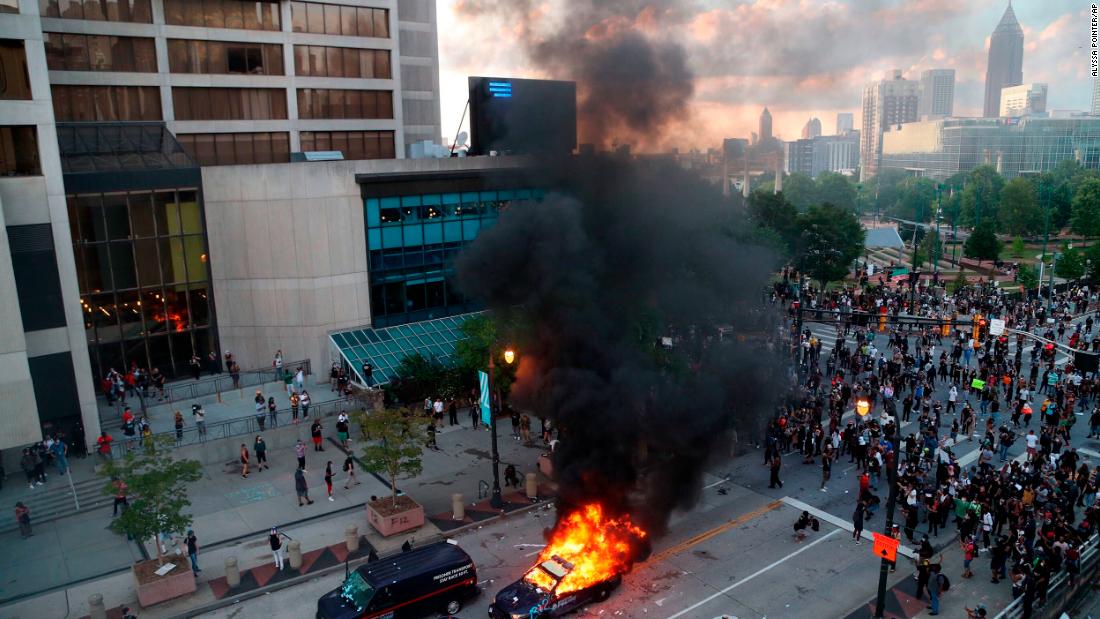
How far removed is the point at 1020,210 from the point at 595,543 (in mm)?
76921

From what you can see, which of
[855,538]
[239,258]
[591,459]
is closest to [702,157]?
[591,459]

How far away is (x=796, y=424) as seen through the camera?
24.6 metres

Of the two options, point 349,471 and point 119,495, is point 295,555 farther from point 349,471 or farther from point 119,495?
point 119,495

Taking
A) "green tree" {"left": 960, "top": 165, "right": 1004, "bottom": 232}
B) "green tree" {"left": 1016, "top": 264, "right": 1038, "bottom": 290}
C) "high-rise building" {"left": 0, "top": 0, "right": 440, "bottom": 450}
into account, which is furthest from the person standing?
"green tree" {"left": 960, "top": 165, "right": 1004, "bottom": 232}

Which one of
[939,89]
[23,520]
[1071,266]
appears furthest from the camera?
[939,89]

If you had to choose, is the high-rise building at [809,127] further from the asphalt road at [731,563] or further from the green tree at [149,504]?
the green tree at [149,504]

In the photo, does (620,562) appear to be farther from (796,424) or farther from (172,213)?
(172,213)

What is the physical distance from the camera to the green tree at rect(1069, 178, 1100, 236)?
226 feet

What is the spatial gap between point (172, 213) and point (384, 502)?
16809mm

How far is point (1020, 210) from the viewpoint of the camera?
248ft

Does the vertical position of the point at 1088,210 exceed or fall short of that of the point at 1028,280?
it exceeds it

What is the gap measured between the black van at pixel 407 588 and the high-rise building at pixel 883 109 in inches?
6830

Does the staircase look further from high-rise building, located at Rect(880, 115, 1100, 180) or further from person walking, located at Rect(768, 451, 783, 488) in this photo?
high-rise building, located at Rect(880, 115, 1100, 180)

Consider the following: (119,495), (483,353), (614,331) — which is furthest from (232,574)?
(483,353)
